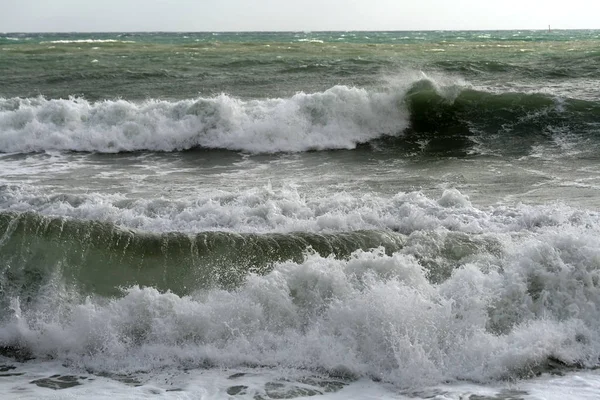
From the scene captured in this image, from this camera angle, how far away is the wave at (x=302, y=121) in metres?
13.5

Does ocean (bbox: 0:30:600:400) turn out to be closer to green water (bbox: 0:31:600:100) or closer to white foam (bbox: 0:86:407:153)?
white foam (bbox: 0:86:407:153)

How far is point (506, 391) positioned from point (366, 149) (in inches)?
340

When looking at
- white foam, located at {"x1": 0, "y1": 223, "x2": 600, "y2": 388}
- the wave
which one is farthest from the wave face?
the wave

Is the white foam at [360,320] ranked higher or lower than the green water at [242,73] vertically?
lower

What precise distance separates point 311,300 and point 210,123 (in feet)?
29.4

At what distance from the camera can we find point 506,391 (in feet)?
15.3

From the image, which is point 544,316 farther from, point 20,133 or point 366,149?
point 20,133

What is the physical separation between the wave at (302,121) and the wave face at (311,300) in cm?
659

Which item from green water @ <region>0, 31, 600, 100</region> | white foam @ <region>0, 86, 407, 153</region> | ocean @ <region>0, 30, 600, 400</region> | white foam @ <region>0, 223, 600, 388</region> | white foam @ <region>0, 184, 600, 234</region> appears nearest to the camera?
ocean @ <region>0, 30, 600, 400</region>

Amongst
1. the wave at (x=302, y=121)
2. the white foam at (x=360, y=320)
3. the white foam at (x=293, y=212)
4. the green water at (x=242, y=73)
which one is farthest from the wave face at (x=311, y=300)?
the green water at (x=242, y=73)

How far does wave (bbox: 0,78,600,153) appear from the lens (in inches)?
530

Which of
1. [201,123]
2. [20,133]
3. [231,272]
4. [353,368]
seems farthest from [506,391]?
[20,133]

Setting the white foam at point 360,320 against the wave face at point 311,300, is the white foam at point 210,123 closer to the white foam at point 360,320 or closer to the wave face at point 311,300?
the wave face at point 311,300

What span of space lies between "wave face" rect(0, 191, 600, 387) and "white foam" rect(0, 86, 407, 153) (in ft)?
21.8
